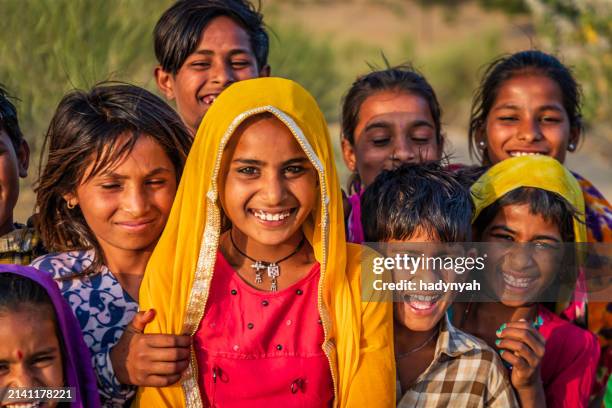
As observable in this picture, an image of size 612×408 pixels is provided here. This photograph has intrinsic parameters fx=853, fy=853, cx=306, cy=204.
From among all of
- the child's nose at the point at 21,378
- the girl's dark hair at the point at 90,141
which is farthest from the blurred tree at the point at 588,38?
the child's nose at the point at 21,378

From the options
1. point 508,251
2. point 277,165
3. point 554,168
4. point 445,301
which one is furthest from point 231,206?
point 554,168

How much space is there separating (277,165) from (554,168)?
139 centimetres

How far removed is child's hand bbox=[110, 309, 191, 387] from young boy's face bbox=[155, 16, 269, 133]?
5.36 ft

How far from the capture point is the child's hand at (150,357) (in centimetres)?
271

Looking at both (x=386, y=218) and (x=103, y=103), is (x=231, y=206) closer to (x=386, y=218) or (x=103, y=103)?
(x=386, y=218)

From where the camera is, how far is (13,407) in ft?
8.36

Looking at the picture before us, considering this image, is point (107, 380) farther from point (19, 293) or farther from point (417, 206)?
point (417, 206)

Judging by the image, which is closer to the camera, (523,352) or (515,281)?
(523,352)

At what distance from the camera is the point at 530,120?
165 inches

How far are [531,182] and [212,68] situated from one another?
65.8 inches

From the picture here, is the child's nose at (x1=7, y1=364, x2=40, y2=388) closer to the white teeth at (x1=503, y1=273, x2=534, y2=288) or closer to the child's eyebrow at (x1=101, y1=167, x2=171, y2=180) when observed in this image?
the child's eyebrow at (x1=101, y1=167, x2=171, y2=180)

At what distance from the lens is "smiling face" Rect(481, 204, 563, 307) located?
3.41 metres

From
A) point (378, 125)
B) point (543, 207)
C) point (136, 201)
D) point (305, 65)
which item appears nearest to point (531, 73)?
point (378, 125)

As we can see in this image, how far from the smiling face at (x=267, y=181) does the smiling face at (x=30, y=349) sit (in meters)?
0.71
